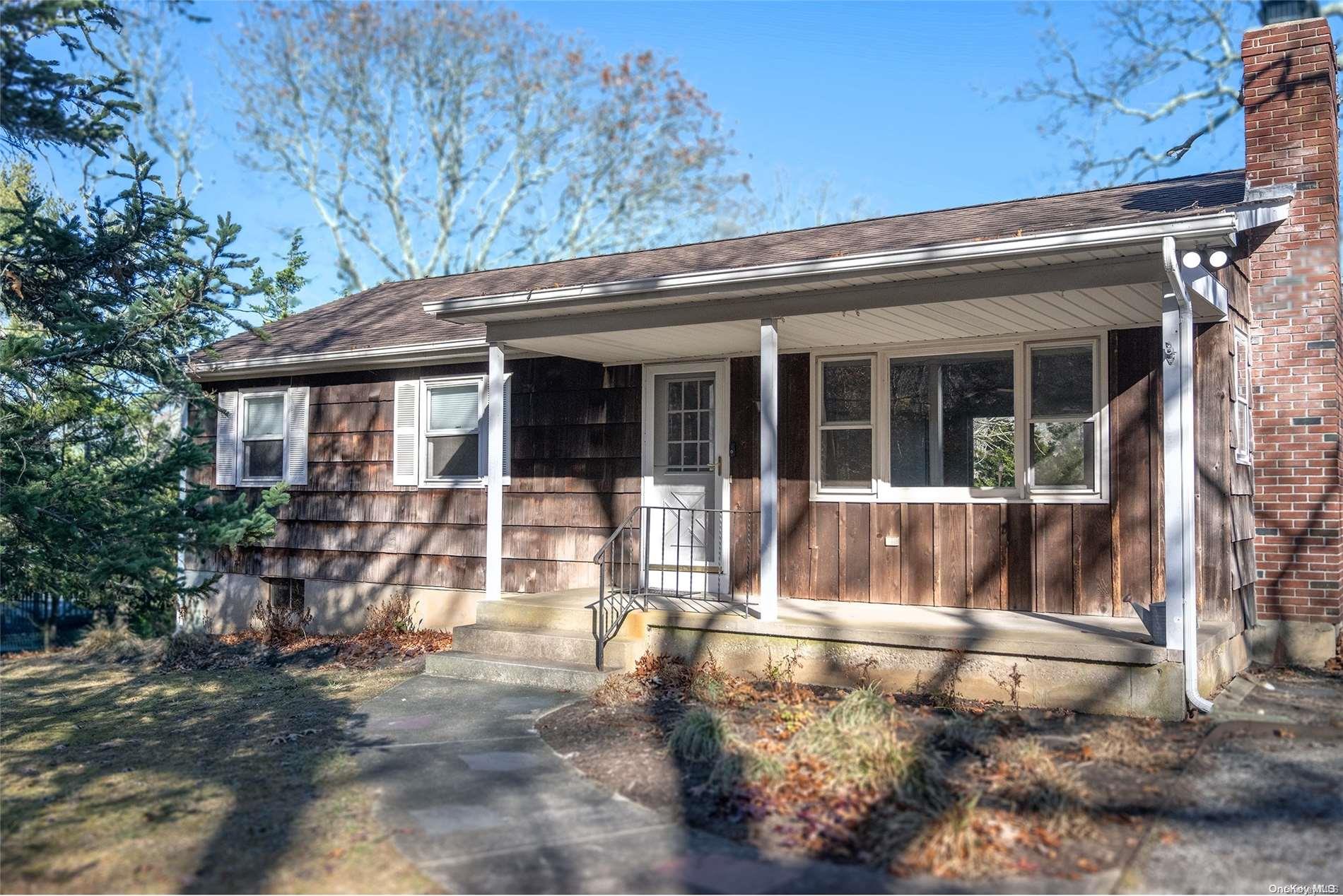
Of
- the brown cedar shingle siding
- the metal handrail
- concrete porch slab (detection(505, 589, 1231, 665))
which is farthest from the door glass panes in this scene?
concrete porch slab (detection(505, 589, 1231, 665))

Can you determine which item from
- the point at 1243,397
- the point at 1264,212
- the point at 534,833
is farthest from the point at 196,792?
the point at 1243,397

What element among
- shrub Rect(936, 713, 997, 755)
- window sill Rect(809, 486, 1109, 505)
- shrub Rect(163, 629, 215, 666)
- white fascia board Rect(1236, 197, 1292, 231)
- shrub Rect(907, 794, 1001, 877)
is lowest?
shrub Rect(163, 629, 215, 666)

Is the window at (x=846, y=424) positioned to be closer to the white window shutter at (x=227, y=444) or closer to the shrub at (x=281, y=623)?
the shrub at (x=281, y=623)

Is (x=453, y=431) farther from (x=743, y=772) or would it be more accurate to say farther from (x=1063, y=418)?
(x=743, y=772)

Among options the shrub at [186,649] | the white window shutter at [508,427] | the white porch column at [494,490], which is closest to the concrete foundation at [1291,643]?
the white porch column at [494,490]

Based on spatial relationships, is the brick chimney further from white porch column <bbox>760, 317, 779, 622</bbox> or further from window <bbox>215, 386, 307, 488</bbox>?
window <bbox>215, 386, 307, 488</bbox>

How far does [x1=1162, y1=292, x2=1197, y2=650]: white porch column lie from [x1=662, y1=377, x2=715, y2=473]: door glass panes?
4.36 m

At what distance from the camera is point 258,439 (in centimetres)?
1279

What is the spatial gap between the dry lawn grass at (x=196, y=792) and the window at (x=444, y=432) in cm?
269

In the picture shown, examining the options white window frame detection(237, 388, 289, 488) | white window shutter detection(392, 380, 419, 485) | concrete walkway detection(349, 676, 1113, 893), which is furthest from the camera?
white window frame detection(237, 388, 289, 488)

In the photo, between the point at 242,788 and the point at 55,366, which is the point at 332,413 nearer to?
the point at 55,366

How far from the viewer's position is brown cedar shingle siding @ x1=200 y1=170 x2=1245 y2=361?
7727 millimetres

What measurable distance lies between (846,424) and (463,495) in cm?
423

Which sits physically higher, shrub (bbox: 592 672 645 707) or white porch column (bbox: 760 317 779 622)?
white porch column (bbox: 760 317 779 622)
